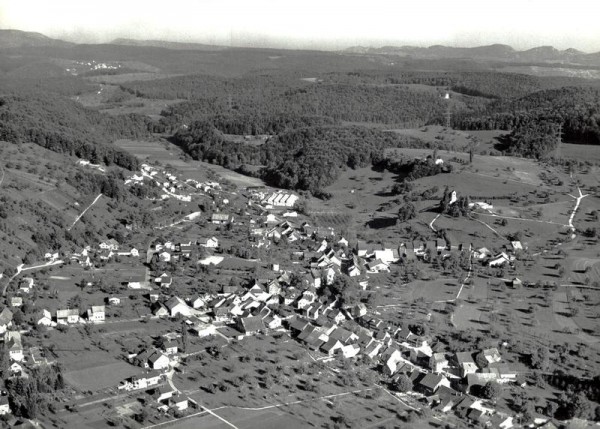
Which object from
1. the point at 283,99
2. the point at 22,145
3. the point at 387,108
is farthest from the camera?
the point at 283,99

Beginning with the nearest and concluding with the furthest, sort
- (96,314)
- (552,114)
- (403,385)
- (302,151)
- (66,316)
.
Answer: (403,385), (66,316), (96,314), (302,151), (552,114)

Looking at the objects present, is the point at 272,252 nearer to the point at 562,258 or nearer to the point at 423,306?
the point at 423,306

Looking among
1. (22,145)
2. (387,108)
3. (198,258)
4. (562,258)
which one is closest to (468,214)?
(562,258)

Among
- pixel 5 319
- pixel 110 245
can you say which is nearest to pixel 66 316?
pixel 5 319

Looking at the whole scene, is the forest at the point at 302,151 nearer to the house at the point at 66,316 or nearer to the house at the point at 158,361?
the house at the point at 66,316

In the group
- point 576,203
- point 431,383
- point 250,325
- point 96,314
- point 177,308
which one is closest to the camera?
point 431,383

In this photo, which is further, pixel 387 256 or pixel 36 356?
pixel 387 256

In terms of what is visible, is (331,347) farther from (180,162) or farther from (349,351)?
(180,162)
